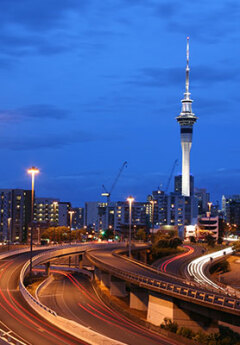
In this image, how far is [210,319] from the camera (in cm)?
4744

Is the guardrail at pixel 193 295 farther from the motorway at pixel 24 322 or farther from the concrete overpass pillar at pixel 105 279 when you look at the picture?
the concrete overpass pillar at pixel 105 279

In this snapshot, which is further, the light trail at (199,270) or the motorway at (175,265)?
the motorway at (175,265)

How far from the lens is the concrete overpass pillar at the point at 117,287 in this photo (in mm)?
74562

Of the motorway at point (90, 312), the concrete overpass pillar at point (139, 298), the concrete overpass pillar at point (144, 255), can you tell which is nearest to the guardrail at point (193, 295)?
the motorway at point (90, 312)

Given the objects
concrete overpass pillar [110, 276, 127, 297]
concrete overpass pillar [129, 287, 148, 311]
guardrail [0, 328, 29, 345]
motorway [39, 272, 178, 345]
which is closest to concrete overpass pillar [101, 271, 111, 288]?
motorway [39, 272, 178, 345]

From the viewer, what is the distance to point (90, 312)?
59.5m

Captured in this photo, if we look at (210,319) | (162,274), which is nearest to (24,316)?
(210,319)

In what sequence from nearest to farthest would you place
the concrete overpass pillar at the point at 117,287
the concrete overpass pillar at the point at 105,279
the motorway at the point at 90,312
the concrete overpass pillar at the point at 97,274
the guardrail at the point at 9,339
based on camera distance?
the guardrail at the point at 9,339 → the motorway at the point at 90,312 → the concrete overpass pillar at the point at 117,287 → the concrete overpass pillar at the point at 105,279 → the concrete overpass pillar at the point at 97,274

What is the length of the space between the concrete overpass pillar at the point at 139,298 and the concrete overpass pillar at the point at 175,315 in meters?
9.71

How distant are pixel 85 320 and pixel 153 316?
22.8 ft

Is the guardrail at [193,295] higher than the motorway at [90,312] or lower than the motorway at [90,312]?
higher

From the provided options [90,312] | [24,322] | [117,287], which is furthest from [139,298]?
[24,322]

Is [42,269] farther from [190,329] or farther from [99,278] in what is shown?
[190,329]

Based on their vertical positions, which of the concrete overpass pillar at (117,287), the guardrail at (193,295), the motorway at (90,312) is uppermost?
the guardrail at (193,295)
